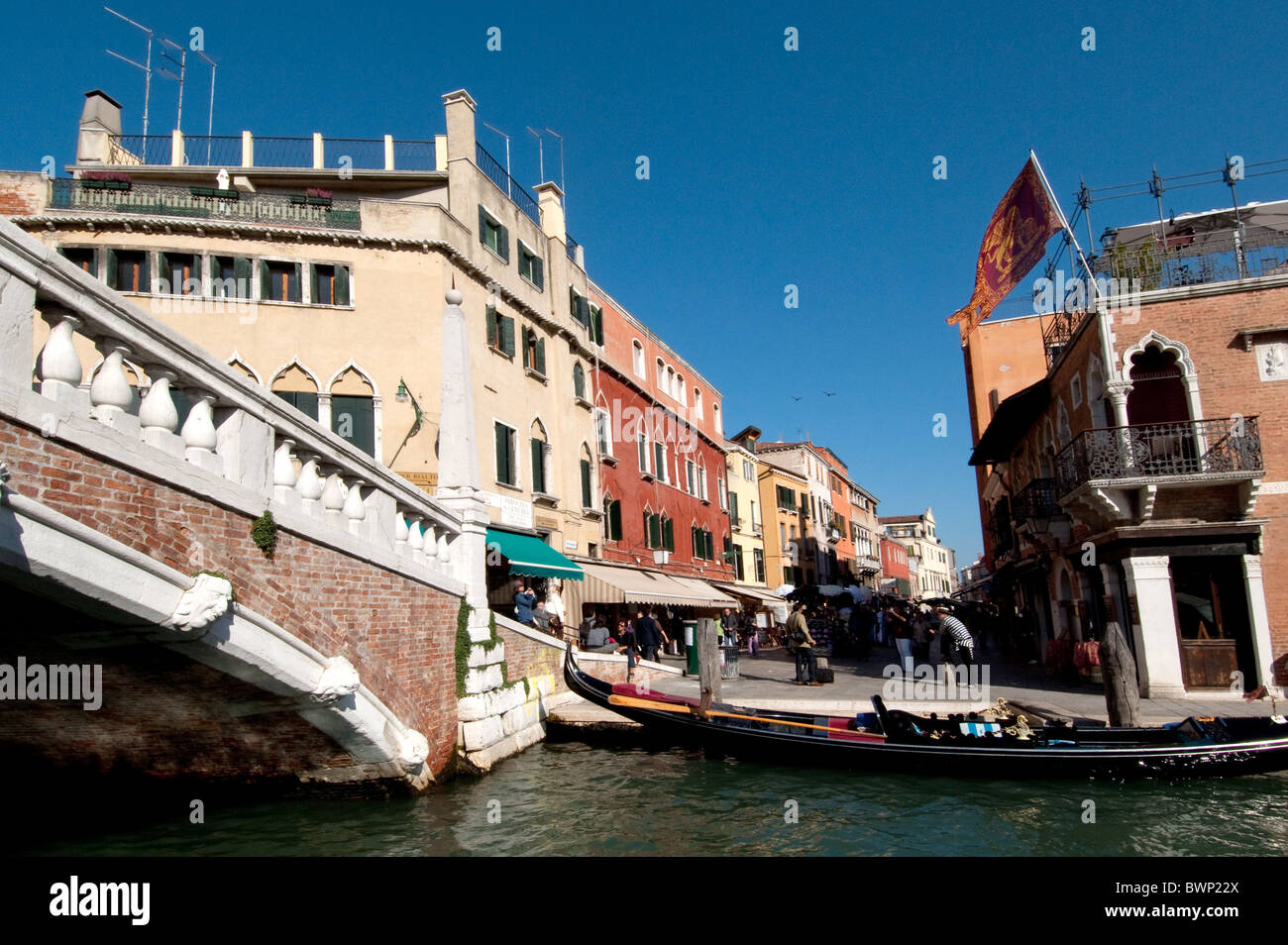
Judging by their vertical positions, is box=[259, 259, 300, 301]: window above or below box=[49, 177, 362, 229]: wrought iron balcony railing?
below

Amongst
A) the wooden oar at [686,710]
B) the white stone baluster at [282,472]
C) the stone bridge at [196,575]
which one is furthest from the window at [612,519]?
the white stone baluster at [282,472]

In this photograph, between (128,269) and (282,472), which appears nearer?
(282,472)

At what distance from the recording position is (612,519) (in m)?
22.2

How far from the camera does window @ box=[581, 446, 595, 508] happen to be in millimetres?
20672

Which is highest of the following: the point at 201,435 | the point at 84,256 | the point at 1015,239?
the point at 1015,239

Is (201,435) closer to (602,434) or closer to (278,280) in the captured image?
(278,280)

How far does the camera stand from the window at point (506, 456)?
56.0 ft

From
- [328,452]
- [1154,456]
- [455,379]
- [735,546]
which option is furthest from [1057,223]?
[735,546]

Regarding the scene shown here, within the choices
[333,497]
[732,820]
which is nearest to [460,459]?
[333,497]

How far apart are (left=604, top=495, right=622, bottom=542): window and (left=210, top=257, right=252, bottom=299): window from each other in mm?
10151

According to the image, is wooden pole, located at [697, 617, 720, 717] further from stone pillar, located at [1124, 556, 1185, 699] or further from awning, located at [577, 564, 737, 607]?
awning, located at [577, 564, 737, 607]

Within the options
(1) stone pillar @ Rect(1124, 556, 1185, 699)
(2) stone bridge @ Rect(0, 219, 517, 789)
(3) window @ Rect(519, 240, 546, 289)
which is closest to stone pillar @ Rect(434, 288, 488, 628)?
(2) stone bridge @ Rect(0, 219, 517, 789)

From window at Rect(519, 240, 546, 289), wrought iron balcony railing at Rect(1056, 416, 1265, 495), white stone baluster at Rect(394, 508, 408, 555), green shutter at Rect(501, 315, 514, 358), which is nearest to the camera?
white stone baluster at Rect(394, 508, 408, 555)

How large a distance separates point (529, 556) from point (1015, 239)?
38.2 feet
